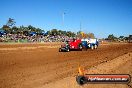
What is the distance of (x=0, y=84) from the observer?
31.3ft

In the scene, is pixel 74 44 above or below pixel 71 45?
above

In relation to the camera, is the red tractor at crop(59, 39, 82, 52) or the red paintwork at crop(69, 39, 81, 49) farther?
the red paintwork at crop(69, 39, 81, 49)

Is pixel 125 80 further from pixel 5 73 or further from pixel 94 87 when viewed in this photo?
pixel 5 73

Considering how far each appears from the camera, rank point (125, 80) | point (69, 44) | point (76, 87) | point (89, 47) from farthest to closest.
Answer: point (89, 47) → point (69, 44) → point (76, 87) → point (125, 80)

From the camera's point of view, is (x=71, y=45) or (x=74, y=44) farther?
(x=74, y=44)

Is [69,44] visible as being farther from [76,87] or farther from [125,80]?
[125,80]

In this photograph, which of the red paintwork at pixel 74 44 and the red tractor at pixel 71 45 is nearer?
the red tractor at pixel 71 45

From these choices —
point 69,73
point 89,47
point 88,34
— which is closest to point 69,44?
point 89,47

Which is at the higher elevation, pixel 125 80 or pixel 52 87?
pixel 125 80

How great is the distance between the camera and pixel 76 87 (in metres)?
9.07

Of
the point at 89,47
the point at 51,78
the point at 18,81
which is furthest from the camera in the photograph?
the point at 89,47

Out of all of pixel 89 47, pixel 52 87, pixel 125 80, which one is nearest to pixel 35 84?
pixel 52 87

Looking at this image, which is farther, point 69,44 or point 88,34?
point 88,34

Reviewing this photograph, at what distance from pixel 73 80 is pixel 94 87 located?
1.28 metres
